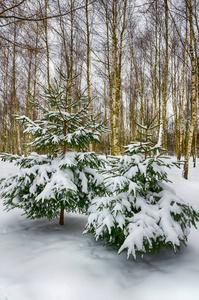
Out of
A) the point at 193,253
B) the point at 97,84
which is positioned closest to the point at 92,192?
the point at 193,253

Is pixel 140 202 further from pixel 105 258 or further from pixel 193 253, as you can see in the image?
pixel 193 253

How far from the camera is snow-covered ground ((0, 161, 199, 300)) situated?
6.55 feet

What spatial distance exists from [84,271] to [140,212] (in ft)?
3.55

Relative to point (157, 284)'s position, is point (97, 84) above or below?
above

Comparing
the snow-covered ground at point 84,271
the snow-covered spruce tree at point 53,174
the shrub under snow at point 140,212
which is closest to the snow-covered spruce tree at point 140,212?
the shrub under snow at point 140,212

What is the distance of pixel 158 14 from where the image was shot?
10273 mm

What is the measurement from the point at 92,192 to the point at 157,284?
5.80 ft

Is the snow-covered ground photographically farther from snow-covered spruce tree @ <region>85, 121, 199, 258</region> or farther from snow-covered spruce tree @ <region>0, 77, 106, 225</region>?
snow-covered spruce tree @ <region>0, 77, 106, 225</region>

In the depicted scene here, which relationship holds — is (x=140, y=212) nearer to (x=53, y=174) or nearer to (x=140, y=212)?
(x=140, y=212)

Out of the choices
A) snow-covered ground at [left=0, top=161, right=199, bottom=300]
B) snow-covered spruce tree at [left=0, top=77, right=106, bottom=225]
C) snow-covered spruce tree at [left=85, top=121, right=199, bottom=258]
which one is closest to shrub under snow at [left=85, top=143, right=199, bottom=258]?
snow-covered spruce tree at [left=85, top=121, right=199, bottom=258]

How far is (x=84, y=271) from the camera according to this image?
235 centimetres

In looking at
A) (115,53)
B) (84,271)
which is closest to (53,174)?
(84,271)

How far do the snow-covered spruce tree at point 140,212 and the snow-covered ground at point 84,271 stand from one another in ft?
0.92

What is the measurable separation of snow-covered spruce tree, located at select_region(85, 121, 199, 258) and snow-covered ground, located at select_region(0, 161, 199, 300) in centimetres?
28
